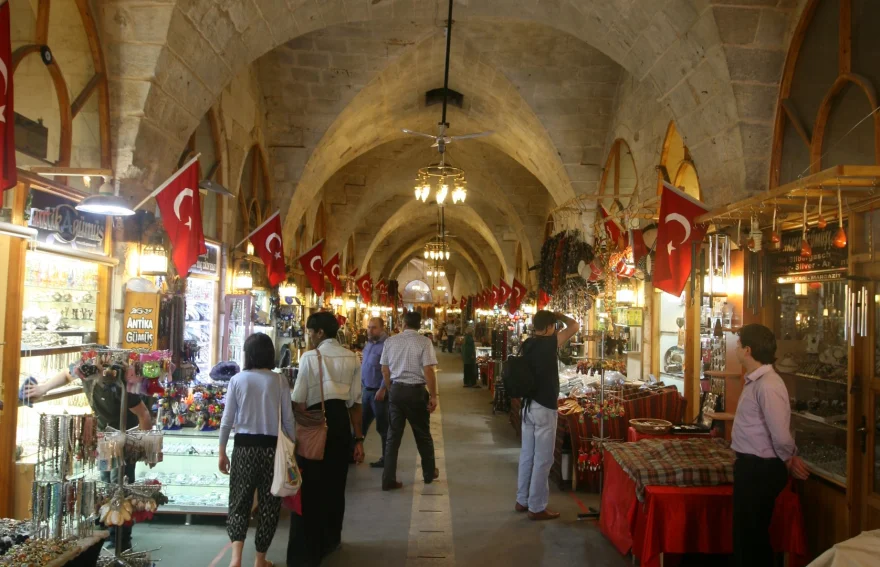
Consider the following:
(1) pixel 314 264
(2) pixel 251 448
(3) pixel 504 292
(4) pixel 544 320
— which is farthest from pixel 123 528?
(3) pixel 504 292

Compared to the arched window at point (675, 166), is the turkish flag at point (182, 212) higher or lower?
lower

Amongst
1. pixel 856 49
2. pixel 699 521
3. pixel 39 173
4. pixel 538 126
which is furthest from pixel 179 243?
pixel 538 126

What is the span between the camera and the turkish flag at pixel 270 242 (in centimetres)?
913

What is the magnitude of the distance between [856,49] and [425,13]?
426cm

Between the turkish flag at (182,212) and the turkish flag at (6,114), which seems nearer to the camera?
the turkish flag at (6,114)

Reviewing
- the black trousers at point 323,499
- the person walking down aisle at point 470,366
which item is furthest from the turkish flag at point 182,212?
the person walking down aisle at point 470,366

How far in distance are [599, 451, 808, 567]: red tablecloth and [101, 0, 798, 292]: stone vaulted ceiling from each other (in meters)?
2.63

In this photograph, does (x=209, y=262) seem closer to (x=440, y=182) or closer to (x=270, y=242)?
(x=270, y=242)

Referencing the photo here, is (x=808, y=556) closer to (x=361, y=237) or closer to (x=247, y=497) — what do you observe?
(x=247, y=497)

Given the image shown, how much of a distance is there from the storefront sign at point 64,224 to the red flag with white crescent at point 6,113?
1270 millimetres

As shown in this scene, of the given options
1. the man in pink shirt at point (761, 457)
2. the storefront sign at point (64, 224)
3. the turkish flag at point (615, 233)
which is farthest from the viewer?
the turkish flag at point (615, 233)

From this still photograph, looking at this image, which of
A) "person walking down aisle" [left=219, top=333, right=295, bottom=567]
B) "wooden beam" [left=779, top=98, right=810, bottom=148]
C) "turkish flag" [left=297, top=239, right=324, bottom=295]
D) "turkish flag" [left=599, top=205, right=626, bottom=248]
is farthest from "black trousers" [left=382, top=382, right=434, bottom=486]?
"turkish flag" [left=297, top=239, right=324, bottom=295]

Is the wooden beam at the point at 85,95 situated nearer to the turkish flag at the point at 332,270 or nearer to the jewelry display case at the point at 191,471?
the jewelry display case at the point at 191,471

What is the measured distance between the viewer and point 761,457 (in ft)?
11.7
